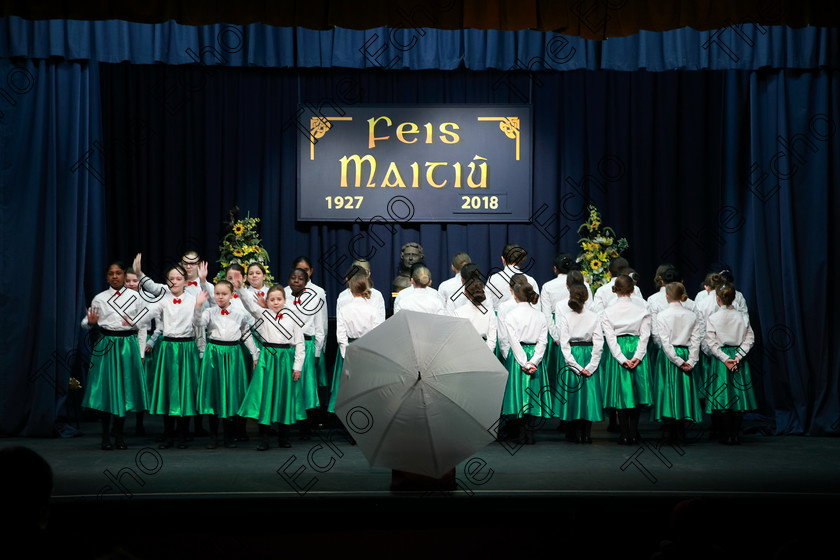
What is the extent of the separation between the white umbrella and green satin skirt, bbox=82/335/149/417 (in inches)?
114

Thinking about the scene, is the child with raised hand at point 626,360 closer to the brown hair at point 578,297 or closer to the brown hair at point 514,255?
the brown hair at point 578,297

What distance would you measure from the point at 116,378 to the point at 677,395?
4.59 meters

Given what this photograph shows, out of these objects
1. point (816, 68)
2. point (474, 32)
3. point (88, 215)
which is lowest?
point (88, 215)

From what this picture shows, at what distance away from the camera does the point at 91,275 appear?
8.84 metres

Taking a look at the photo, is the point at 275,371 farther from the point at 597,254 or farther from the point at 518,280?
the point at 597,254

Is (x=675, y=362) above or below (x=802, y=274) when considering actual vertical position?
below

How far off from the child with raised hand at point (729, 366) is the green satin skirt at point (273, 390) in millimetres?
3481

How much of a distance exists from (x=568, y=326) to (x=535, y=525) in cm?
262

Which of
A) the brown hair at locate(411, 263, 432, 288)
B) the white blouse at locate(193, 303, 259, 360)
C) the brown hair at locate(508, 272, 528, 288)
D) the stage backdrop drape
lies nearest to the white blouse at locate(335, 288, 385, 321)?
the brown hair at locate(411, 263, 432, 288)

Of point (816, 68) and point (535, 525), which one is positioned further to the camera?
point (816, 68)

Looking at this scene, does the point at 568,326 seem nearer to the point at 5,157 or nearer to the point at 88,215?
the point at 88,215

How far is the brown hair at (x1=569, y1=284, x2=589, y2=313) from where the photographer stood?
7383 mm

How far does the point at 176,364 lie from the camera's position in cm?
727

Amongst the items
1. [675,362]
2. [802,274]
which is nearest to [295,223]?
[675,362]
